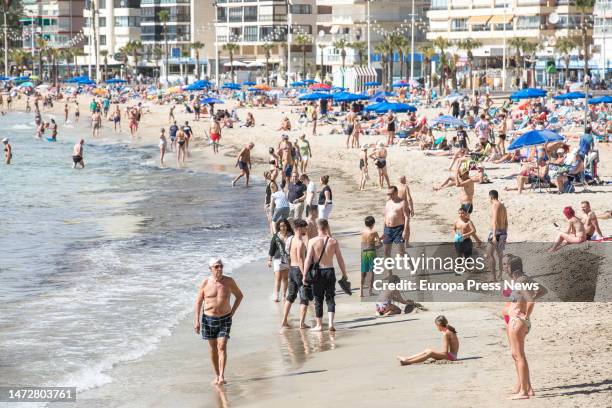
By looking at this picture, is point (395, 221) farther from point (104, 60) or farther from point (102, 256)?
point (104, 60)

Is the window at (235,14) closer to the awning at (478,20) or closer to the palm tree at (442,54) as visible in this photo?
the palm tree at (442,54)

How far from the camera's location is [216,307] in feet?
39.9

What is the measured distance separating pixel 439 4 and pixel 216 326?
9046cm

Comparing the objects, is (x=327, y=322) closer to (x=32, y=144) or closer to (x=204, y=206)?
(x=204, y=206)

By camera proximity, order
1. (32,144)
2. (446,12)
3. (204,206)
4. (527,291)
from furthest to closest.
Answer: (446,12)
(32,144)
(204,206)
(527,291)

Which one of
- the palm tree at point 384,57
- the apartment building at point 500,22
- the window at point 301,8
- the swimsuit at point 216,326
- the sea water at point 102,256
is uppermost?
the window at point 301,8

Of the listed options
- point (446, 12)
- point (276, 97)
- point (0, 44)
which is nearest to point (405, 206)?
point (276, 97)

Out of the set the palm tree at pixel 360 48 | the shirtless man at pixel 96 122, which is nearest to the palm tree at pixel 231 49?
the palm tree at pixel 360 48

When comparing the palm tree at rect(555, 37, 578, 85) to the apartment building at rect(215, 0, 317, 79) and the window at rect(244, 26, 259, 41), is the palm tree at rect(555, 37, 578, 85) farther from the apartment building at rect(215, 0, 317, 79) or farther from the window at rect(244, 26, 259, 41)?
the window at rect(244, 26, 259, 41)

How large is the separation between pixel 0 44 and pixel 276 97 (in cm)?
7966

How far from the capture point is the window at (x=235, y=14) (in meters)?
116

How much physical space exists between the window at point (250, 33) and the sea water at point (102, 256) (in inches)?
2933

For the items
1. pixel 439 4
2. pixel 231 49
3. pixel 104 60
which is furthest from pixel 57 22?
pixel 439 4

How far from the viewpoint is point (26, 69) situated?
490ft
